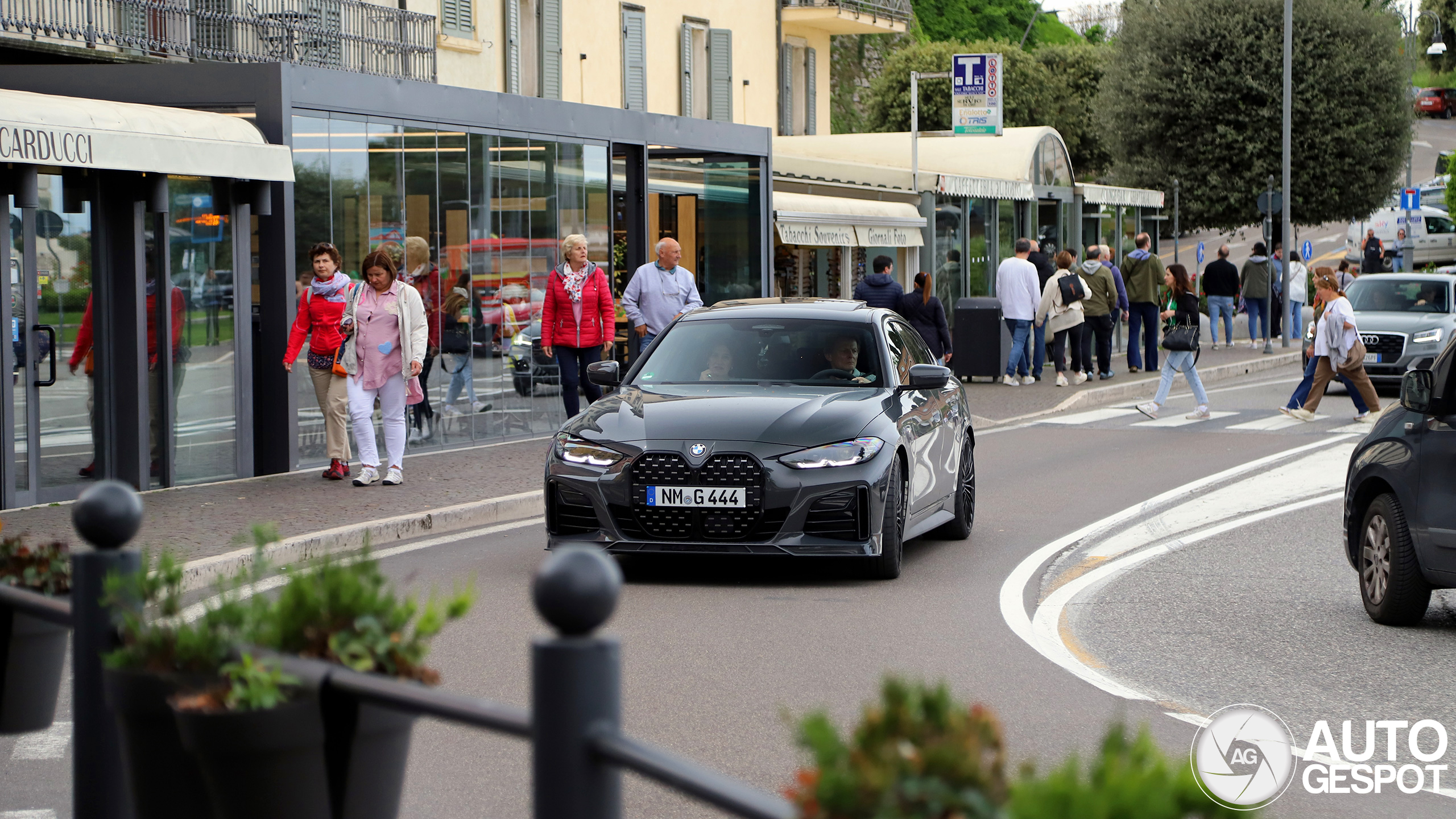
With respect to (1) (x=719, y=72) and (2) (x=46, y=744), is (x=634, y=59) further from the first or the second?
(2) (x=46, y=744)

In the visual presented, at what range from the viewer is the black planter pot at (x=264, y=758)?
293cm

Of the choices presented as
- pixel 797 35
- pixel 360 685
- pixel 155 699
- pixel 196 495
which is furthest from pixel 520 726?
pixel 797 35

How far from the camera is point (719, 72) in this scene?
3553cm

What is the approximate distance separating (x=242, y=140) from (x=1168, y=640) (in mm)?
8386

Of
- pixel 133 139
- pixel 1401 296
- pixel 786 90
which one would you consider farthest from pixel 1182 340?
pixel 786 90

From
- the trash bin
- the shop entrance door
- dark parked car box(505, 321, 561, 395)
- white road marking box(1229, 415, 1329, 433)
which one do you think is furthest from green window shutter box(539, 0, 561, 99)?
Result: the shop entrance door

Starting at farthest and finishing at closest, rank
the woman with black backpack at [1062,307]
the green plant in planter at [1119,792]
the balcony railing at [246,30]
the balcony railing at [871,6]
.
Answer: the balcony railing at [871,6]
the woman with black backpack at [1062,307]
the balcony railing at [246,30]
the green plant in planter at [1119,792]

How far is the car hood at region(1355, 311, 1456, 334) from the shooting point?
22734 millimetres

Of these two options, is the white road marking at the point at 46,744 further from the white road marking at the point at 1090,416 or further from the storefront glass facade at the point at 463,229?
the white road marking at the point at 1090,416

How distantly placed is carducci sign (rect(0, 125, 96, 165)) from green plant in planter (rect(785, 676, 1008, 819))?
34.7ft

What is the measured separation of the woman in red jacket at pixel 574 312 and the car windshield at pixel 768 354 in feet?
15.6

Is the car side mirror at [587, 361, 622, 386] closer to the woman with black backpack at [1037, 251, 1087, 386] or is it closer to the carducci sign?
the carducci sign

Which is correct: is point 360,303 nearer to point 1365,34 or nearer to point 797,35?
point 797,35

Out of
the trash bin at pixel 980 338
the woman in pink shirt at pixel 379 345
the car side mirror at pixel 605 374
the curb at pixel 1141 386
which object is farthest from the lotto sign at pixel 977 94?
the car side mirror at pixel 605 374
